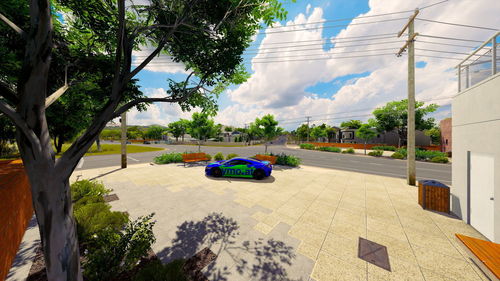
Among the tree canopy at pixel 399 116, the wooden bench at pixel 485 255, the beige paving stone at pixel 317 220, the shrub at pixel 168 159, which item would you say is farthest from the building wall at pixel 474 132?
the tree canopy at pixel 399 116

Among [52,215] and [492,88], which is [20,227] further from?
Result: [492,88]

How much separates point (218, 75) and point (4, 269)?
603 cm

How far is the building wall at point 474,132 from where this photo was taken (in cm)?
395

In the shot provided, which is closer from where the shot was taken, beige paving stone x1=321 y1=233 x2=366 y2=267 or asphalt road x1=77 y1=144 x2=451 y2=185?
beige paving stone x1=321 y1=233 x2=366 y2=267

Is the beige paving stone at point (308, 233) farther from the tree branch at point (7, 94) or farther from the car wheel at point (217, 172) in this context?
the tree branch at point (7, 94)

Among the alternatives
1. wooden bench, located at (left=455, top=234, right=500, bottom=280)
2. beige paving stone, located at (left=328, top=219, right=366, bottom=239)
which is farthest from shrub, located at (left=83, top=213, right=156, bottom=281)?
wooden bench, located at (left=455, top=234, right=500, bottom=280)

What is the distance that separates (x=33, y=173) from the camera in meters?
2.23

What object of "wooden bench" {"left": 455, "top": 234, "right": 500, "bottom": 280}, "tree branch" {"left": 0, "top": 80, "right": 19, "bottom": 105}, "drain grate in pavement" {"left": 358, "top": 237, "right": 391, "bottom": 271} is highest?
"tree branch" {"left": 0, "top": 80, "right": 19, "bottom": 105}

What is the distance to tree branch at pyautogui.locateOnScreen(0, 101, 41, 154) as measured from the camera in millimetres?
2068

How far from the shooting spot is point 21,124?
211 cm

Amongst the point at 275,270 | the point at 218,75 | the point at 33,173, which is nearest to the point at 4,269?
the point at 33,173

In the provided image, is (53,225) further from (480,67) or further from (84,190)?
(480,67)

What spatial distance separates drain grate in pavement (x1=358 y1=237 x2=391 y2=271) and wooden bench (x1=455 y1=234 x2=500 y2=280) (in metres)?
1.37

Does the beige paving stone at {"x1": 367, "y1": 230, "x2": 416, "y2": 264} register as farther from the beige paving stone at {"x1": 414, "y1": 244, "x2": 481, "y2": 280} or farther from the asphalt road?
the asphalt road
